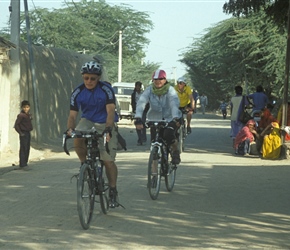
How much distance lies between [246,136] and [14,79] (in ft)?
19.2

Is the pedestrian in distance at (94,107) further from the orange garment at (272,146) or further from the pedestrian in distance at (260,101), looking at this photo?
the pedestrian in distance at (260,101)

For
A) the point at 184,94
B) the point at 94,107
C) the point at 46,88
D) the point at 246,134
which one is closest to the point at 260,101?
the point at 246,134

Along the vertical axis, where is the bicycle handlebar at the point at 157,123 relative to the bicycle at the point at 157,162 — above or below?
above

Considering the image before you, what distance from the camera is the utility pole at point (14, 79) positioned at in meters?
21.6

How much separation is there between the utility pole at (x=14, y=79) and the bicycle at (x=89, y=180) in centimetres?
1149

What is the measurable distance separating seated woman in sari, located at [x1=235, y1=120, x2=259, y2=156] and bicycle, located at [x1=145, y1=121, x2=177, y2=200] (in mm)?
8231

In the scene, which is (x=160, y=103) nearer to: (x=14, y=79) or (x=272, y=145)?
(x=272, y=145)

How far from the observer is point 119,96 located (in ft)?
145

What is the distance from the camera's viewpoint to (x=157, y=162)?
12430mm

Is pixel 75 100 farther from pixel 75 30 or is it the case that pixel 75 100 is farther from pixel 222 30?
pixel 75 30

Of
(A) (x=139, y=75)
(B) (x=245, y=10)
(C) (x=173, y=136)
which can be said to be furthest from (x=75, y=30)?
(C) (x=173, y=136)

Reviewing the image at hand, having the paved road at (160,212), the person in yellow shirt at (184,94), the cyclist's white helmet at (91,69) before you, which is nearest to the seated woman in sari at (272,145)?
the person in yellow shirt at (184,94)

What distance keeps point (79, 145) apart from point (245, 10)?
12362mm

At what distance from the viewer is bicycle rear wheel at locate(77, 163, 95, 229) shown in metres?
9.32
